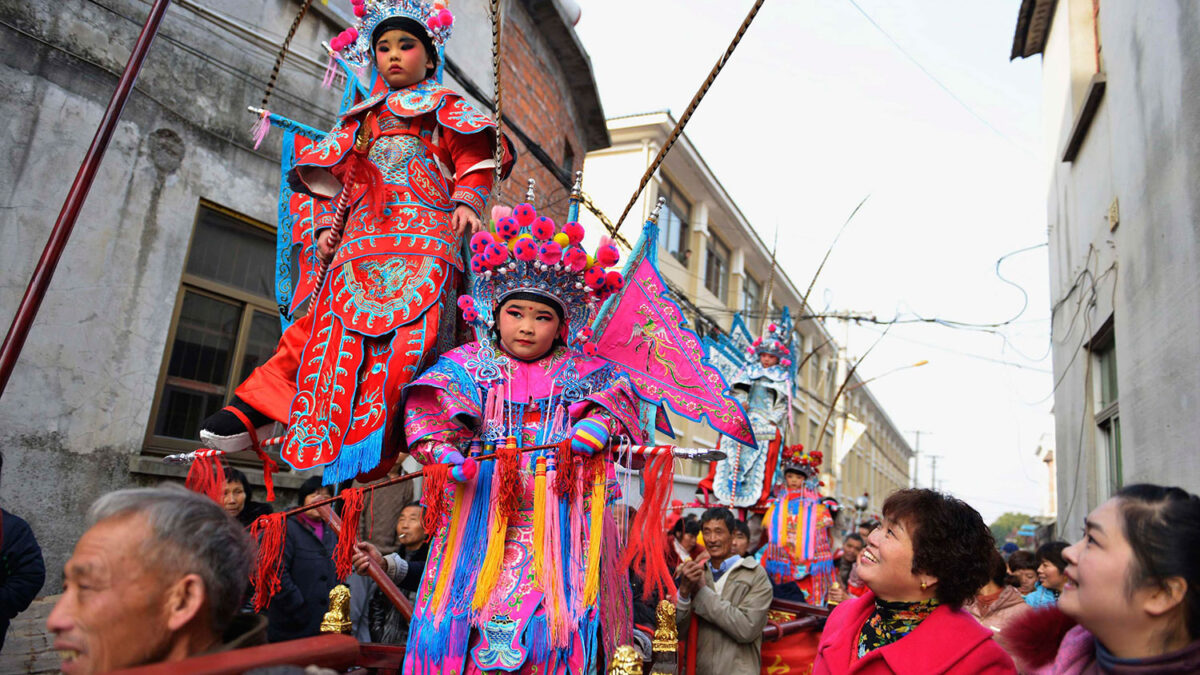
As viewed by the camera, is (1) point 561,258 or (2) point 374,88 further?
(2) point 374,88

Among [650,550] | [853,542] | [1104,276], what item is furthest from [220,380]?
[1104,276]

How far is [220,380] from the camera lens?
229 inches

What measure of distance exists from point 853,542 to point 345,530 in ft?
21.9

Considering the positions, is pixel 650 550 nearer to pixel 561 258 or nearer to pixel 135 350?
pixel 561 258

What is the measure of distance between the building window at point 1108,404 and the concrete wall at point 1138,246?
0.08 m

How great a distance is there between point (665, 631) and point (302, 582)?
2.00 m

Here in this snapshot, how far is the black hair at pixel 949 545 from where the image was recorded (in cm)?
240

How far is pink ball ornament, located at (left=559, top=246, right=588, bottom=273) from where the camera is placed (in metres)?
3.34

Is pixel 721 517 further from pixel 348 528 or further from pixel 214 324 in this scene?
pixel 214 324

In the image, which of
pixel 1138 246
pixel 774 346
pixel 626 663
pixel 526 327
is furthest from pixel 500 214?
pixel 774 346

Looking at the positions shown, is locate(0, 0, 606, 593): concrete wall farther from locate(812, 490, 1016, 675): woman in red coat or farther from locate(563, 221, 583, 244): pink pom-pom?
locate(812, 490, 1016, 675): woman in red coat

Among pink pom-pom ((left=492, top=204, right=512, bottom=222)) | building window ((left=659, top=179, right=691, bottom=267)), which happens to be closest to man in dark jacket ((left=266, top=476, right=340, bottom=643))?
pink pom-pom ((left=492, top=204, right=512, bottom=222))

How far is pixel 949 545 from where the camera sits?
2.41 metres

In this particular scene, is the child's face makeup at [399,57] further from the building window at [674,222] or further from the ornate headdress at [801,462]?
the building window at [674,222]
